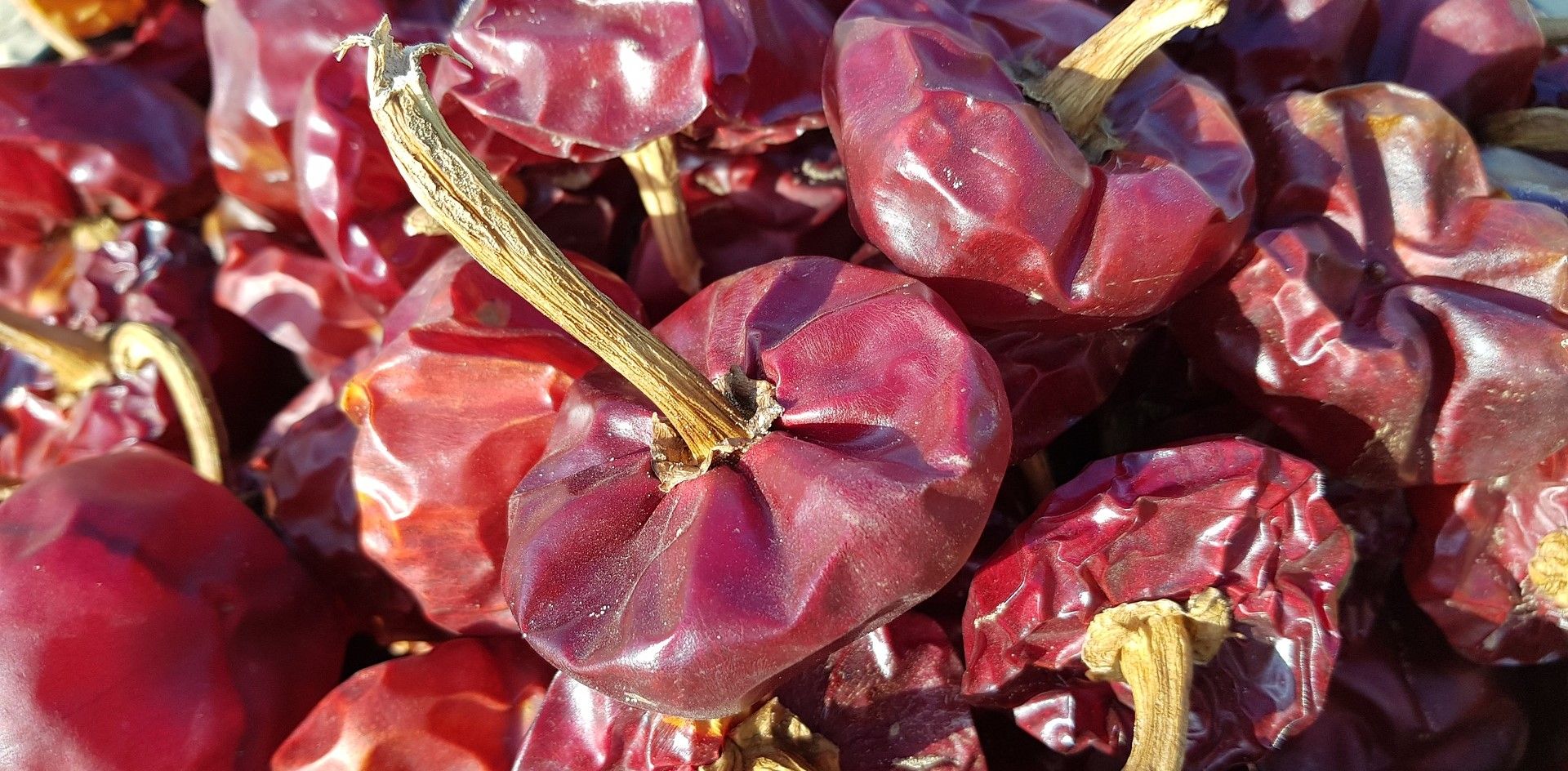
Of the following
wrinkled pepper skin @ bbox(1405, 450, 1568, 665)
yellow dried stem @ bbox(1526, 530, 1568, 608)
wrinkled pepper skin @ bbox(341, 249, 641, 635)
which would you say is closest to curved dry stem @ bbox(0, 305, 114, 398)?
wrinkled pepper skin @ bbox(341, 249, 641, 635)

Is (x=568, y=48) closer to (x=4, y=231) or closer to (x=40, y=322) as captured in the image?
(x=40, y=322)

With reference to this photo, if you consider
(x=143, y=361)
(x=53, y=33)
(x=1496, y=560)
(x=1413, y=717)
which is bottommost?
(x=1413, y=717)

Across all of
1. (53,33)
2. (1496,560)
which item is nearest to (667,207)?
(1496,560)

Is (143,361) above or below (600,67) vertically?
below

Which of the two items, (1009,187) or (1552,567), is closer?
(1009,187)

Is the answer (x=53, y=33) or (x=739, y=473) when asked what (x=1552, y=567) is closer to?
(x=739, y=473)

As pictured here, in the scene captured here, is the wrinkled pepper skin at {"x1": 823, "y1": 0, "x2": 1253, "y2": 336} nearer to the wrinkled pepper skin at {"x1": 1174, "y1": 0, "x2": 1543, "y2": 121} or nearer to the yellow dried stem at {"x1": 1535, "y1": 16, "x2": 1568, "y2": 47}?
the wrinkled pepper skin at {"x1": 1174, "y1": 0, "x2": 1543, "y2": 121}

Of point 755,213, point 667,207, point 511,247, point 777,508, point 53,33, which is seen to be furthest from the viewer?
point 53,33
